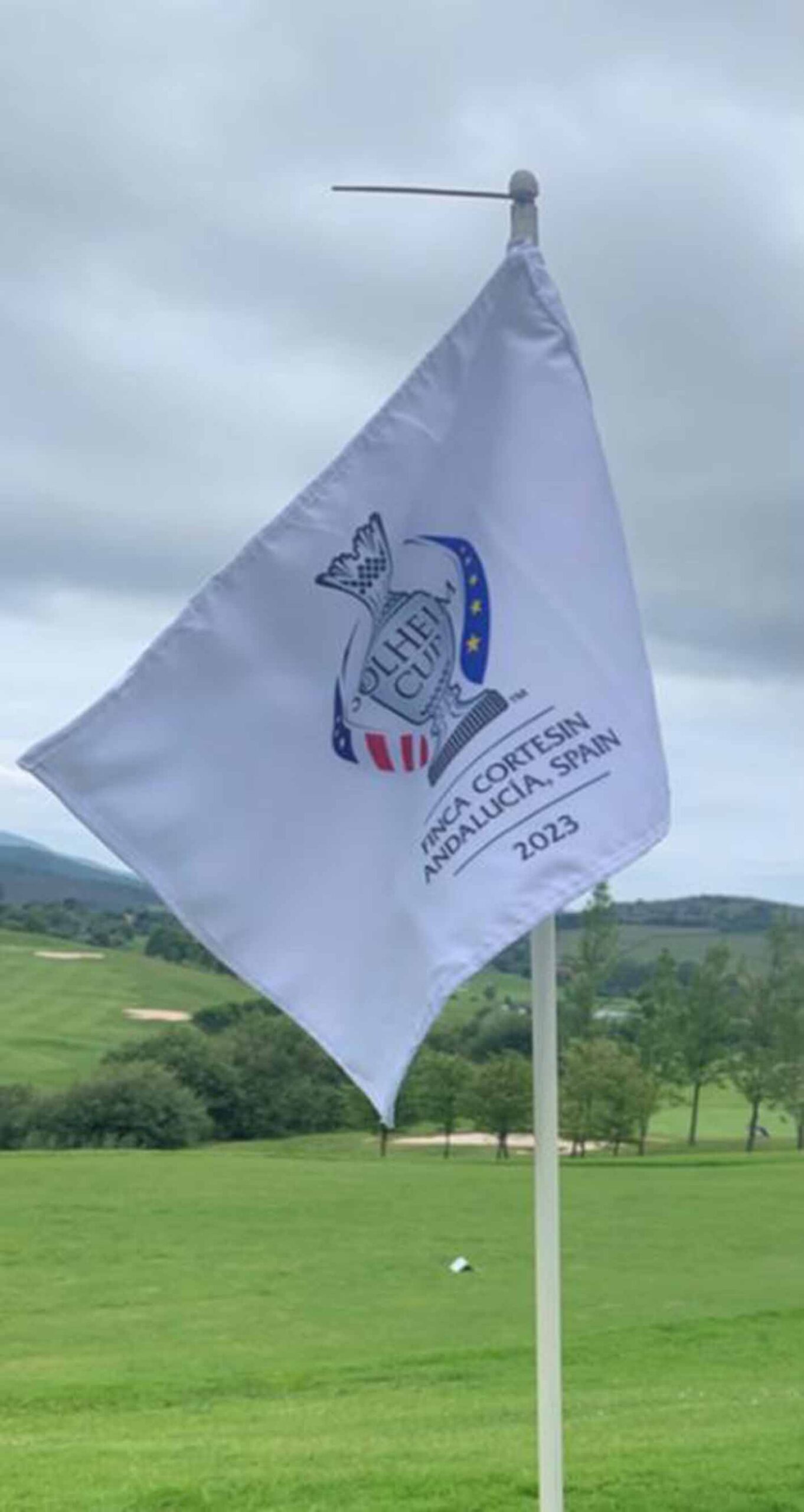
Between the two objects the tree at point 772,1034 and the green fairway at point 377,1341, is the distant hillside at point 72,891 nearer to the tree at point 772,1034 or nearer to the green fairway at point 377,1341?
the tree at point 772,1034

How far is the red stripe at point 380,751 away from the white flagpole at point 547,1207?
52 centimetres

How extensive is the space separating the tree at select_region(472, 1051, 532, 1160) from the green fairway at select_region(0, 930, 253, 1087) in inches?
633

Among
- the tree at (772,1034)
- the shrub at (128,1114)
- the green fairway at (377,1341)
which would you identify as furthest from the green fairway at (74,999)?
the green fairway at (377,1341)

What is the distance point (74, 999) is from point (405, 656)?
76.0 m

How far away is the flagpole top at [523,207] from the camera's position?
4.50 m

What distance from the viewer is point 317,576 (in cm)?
446

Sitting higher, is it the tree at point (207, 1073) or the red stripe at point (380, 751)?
the tree at point (207, 1073)

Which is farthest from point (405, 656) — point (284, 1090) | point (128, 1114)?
point (284, 1090)

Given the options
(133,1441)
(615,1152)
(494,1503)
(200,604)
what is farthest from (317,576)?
(615,1152)

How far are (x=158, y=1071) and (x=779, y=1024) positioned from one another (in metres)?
17.4

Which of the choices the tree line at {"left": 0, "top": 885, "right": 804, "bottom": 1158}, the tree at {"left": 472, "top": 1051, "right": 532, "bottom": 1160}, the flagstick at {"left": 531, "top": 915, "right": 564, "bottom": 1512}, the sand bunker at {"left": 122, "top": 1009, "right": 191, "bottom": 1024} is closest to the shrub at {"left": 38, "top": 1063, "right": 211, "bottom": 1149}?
→ the tree line at {"left": 0, "top": 885, "right": 804, "bottom": 1158}

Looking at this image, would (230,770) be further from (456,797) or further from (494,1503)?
(494,1503)

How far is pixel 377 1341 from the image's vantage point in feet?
42.2

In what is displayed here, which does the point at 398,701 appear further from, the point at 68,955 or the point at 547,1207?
the point at 68,955
